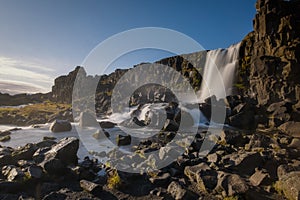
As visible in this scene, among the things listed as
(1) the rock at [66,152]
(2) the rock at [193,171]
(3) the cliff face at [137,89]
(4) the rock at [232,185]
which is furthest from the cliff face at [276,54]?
(1) the rock at [66,152]

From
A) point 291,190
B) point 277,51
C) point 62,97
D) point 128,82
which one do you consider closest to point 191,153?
point 291,190

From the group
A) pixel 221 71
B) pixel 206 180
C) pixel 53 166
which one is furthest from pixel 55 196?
pixel 221 71

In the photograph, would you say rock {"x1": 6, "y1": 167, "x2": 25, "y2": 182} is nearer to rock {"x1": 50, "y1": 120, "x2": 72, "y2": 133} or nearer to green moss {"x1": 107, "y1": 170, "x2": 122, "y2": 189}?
green moss {"x1": 107, "y1": 170, "x2": 122, "y2": 189}

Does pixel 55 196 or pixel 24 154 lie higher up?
pixel 24 154

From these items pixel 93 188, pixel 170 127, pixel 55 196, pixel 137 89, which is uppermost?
pixel 137 89

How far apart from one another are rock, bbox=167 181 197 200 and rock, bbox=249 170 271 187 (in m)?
3.12

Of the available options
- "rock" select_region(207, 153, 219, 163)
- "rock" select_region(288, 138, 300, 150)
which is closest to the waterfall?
"rock" select_region(288, 138, 300, 150)

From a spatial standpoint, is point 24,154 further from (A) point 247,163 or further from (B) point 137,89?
(B) point 137,89

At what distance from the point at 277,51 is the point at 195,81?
2655 centimetres

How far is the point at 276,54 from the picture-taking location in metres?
39.8

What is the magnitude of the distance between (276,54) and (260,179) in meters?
38.1

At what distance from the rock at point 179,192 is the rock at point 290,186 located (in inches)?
140

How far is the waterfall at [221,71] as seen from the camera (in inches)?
1889

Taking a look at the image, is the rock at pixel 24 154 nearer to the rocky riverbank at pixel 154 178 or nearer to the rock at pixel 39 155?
the rocky riverbank at pixel 154 178
